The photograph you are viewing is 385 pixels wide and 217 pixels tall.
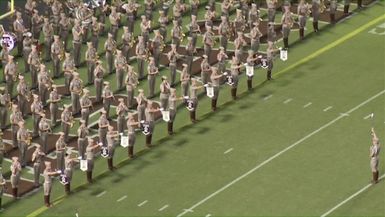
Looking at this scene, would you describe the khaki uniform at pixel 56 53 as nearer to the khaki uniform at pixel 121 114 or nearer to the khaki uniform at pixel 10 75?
the khaki uniform at pixel 10 75

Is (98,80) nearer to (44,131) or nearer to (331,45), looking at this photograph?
(44,131)

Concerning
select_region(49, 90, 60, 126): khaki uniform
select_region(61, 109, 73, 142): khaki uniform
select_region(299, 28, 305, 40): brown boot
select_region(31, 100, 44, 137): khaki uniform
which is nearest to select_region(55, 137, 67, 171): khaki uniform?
select_region(61, 109, 73, 142): khaki uniform

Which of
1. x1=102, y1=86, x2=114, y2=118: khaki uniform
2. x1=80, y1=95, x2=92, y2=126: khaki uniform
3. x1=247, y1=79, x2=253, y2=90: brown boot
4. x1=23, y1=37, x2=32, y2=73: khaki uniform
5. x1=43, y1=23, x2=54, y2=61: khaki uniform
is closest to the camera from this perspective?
x1=80, y1=95, x2=92, y2=126: khaki uniform

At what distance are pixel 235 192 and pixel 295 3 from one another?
17306mm

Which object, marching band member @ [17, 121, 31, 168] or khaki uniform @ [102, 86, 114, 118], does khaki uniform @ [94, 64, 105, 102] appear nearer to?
khaki uniform @ [102, 86, 114, 118]

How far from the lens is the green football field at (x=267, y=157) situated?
5991cm

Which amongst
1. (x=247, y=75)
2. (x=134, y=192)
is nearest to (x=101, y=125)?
(x=134, y=192)

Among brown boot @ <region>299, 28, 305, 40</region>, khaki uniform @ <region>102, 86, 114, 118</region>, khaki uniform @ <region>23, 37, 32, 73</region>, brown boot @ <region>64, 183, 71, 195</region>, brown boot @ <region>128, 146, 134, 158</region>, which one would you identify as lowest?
brown boot @ <region>64, 183, 71, 195</region>

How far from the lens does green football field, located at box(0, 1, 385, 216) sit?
5991 centimetres

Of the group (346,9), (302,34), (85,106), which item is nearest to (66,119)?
(85,106)

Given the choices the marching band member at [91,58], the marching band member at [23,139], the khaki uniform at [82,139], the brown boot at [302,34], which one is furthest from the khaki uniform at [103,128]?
the brown boot at [302,34]

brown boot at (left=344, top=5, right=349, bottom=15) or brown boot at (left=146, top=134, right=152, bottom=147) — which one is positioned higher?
brown boot at (left=344, top=5, right=349, bottom=15)

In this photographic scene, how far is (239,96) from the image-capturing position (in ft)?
223

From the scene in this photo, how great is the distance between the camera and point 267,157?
6309cm
